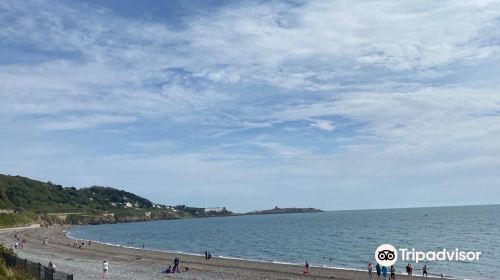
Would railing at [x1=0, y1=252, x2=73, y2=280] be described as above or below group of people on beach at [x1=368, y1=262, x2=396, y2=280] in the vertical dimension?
above

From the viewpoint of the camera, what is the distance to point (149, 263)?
56094 mm

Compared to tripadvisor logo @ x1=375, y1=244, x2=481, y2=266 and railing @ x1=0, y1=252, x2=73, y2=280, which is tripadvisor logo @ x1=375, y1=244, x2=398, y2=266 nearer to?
tripadvisor logo @ x1=375, y1=244, x2=481, y2=266

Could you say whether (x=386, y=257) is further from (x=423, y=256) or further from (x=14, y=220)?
(x=14, y=220)

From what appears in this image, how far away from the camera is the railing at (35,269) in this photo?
20.0m

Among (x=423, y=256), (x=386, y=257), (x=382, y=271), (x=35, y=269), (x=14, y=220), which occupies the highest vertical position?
(x=35, y=269)

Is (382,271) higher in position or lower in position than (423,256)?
higher

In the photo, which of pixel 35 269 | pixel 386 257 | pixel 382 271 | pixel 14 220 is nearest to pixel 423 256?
pixel 386 257

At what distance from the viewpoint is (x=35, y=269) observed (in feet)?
74.3

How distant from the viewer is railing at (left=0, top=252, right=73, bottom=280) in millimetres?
20016

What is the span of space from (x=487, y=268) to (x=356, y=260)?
15981 millimetres

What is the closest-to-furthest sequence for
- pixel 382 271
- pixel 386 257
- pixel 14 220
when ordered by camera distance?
pixel 382 271 → pixel 386 257 → pixel 14 220

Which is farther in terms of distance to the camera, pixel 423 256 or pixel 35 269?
pixel 423 256

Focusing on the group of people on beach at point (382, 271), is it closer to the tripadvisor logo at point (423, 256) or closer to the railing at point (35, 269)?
the tripadvisor logo at point (423, 256)

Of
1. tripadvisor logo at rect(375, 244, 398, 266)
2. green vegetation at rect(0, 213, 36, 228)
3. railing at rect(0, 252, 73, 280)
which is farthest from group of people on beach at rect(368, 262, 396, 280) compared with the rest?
green vegetation at rect(0, 213, 36, 228)
